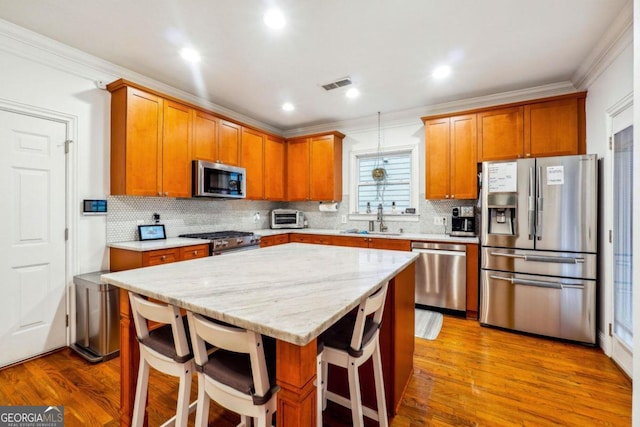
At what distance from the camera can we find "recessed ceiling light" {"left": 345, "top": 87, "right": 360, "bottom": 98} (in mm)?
3543

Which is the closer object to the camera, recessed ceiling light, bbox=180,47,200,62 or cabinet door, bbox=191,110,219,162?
recessed ceiling light, bbox=180,47,200,62

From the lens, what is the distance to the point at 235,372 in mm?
1096

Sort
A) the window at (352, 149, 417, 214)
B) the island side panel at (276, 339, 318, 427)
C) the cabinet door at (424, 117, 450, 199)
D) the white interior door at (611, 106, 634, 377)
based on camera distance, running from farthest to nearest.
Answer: the window at (352, 149, 417, 214)
the cabinet door at (424, 117, 450, 199)
the white interior door at (611, 106, 634, 377)
the island side panel at (276, 339, 318, 427)

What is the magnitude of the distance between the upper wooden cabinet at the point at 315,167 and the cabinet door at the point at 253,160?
62 cm

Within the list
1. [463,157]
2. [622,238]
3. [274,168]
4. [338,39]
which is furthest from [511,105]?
[274,168]

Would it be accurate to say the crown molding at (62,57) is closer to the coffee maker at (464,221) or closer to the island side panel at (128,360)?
the island side panel at (128,360)

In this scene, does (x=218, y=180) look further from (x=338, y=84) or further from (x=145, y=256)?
(x=338, y=84)

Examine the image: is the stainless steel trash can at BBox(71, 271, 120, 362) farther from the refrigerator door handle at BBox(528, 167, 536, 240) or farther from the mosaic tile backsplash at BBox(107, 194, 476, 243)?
the refrigerator door handle at BBox(528, 167, 536, 240)

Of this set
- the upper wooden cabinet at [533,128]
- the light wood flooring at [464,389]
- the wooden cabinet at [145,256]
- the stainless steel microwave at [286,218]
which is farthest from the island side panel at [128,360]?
the upper wooden cabinet at [533,128]

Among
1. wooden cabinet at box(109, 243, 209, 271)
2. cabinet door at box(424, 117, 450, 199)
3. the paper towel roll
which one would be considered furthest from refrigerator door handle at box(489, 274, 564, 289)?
wooden cabinet at box(109, 243, 209, 271)

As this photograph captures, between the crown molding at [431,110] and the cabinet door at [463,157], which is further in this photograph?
the cabinet door at [463,157]

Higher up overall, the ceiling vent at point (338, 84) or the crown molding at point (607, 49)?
the ceiling vent at point (338, 84)

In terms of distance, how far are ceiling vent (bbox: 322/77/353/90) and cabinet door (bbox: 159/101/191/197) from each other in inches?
66.2

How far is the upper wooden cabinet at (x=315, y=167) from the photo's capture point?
4656 millimetres
